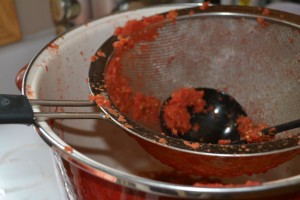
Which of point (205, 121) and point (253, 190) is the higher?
point (253, 190)

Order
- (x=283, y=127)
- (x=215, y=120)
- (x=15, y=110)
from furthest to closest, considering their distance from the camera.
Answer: (x=215, y=120), (x=283, y=127), (x=15, y=110)

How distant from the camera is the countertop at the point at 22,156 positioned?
72 centimetres

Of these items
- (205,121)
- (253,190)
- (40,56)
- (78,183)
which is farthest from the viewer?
(205,121)

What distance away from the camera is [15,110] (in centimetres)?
47

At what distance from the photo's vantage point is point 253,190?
407mm

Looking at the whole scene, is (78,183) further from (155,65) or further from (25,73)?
(155,65)

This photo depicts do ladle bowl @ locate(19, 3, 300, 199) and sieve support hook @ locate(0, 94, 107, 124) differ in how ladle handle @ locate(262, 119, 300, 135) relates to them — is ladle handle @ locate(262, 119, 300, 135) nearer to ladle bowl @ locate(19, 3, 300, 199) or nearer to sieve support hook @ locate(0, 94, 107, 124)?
ladle bowl @ locate(19, 3, 300, 199)

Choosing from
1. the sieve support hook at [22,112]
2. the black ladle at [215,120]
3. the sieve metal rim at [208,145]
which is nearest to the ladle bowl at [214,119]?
the black ladle at [215,120]

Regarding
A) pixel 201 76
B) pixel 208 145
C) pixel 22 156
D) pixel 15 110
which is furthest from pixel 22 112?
pixel 201 76

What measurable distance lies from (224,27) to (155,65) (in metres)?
0.15

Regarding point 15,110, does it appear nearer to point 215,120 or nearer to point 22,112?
point 22,112

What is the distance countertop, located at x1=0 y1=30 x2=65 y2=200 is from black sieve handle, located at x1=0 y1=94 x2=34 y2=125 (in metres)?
0.19

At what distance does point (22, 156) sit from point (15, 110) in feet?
1.12

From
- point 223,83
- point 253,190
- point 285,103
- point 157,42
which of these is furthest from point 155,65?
point 253,190
